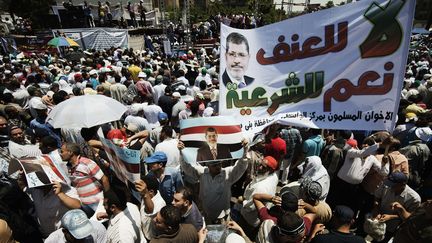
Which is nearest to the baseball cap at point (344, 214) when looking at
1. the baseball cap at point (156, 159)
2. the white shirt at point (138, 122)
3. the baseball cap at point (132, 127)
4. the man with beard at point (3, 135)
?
the baseball cap at point (156, 159)

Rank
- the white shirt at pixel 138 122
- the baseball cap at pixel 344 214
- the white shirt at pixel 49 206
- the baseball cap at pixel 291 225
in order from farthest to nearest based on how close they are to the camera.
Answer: the white shirt at pixel 138 122, the white shirt at pixel 49 206, the baseball cap at pixel 344 214, the baseball cap at pixel 291 225

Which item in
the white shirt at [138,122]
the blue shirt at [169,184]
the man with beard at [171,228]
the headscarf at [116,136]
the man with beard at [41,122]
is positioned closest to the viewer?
the man with beard at [171,228]

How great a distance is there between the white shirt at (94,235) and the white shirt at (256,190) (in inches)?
67.4

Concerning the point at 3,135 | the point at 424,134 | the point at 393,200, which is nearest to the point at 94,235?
the point at 3,135

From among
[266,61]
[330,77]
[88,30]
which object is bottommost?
[330,77]

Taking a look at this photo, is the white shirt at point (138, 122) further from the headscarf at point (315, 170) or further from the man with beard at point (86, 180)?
the headscarf at point (315, 170)

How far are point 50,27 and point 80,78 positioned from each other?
17.8 m

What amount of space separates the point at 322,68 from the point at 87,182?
3.17 metres

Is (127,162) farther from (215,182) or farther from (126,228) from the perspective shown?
(215,182)

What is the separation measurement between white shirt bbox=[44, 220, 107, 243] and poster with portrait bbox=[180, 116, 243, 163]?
112 cm

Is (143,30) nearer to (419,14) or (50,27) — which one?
(50,27)

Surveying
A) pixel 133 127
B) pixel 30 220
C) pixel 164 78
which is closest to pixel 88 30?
pixel 164 78

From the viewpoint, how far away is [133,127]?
17.2ft

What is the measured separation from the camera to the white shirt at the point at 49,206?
314cm
